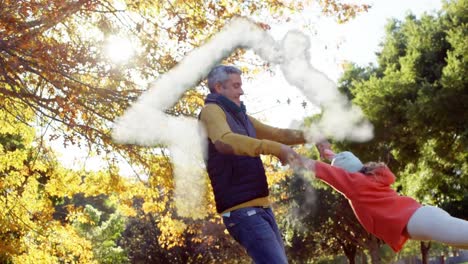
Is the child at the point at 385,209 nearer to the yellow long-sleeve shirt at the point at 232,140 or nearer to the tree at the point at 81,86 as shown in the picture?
the yellow long-sleeve shirt at the point at 232,140

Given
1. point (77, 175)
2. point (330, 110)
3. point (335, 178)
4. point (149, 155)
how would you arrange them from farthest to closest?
point (77, 175) → point (149, 155) → point (330, 110) → point (335, 178)

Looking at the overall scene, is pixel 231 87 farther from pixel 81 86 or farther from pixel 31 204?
pixel 31 204

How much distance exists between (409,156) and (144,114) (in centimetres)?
1603

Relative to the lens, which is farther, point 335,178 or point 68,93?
point 68,93

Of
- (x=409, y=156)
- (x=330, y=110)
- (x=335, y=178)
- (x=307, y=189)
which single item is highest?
(x=307, y=189)

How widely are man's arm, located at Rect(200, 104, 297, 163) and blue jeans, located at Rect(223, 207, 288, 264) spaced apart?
43cm

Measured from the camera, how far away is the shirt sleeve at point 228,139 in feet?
12.0

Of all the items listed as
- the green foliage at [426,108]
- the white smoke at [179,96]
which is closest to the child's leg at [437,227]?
the white smoke at [179,96]

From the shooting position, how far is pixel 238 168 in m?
3.93

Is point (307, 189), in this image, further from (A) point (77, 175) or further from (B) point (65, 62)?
(B) point (65, 62)

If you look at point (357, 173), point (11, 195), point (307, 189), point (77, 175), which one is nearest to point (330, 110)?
point (357, 173)

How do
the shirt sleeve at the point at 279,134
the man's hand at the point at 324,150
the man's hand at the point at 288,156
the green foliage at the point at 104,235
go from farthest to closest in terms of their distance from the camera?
the green foliage at the point at 104,235 < the shirt sleeve at the point at 279,134 < the man's hand at the point at 324,150 < the man's hand at the point at 288,156

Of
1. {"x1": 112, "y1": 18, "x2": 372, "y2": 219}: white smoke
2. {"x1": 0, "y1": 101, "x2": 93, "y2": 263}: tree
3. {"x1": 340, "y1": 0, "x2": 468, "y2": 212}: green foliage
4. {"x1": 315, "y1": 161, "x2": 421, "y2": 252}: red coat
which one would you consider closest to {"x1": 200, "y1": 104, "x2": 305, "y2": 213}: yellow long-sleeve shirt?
{"x1": 315, "y1": 161, "x2": 421, "y2": 252}: red coat

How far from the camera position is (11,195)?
13484 millimetres
